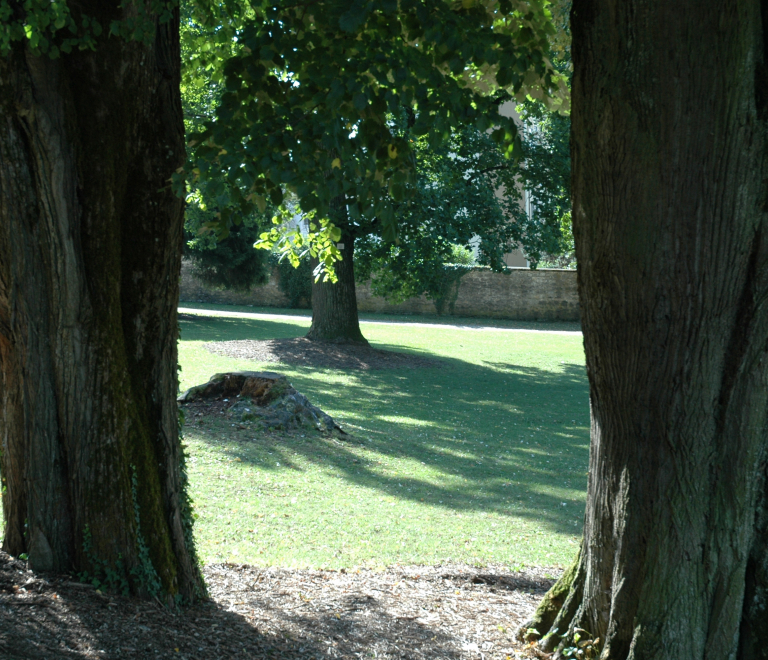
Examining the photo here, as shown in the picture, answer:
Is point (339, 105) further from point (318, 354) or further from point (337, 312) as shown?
point (337, 312)

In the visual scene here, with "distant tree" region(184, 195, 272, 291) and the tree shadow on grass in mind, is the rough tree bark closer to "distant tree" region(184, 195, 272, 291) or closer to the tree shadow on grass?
the tree shadow on grass

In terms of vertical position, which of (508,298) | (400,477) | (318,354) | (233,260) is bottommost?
(400,477)

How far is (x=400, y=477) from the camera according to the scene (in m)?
8.77

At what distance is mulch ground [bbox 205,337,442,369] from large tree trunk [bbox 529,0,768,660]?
47.1 feet

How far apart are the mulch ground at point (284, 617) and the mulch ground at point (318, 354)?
12400 mm

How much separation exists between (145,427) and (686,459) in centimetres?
266

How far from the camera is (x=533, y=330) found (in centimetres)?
3006

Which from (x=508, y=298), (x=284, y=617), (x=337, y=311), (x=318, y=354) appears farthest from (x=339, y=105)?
(x=508, y=298)

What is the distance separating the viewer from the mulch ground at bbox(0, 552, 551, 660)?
346 cm

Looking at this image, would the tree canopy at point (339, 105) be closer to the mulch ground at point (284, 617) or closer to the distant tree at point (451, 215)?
the mulch ground at point (284, 617)

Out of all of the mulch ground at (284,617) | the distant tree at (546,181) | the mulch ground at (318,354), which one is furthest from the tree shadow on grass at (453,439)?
the distant tree at (546,181)

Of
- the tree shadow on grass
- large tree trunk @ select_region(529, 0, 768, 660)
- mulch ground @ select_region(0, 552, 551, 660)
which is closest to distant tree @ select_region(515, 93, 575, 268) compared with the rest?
the tree shadow on grass

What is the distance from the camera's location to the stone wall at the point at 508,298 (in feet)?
111

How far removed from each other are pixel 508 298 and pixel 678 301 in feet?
103
